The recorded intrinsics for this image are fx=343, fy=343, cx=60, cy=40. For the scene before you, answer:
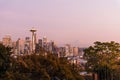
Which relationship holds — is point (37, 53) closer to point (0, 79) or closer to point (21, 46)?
point (0, 79)

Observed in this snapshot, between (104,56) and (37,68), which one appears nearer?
(37,68)

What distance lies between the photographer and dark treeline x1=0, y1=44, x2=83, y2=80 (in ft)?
68.1

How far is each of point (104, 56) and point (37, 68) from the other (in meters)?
23.0

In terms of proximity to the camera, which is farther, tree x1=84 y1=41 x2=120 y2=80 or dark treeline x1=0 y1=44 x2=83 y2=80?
tree x1=84 y1=41 x2=120 y2=80

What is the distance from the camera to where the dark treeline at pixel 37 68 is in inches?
818

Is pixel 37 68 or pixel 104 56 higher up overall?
pixel 104 56

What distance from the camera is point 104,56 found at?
43.3 meters

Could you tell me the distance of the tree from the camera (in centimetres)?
4118

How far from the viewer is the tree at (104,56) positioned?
4118cm

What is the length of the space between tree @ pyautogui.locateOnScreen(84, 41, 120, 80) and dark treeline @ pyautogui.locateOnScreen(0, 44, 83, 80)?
18553 mm

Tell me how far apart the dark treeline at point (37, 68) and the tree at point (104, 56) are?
60.9ft

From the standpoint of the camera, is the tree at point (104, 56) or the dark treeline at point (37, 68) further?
the tree at point (104, 56)

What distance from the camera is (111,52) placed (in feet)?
144

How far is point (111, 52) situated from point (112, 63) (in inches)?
94.6
